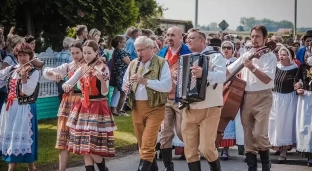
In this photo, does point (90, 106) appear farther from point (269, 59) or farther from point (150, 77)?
point (269, 59)

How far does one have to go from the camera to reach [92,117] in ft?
26.2

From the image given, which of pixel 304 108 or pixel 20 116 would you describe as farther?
pixel 304 108

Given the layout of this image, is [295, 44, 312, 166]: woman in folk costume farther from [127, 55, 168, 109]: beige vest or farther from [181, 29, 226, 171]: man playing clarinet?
[127, 55, 168, 109]: beige vest

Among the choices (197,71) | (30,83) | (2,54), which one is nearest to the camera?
(197,71)

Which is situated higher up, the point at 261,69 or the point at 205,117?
the point at 261,69

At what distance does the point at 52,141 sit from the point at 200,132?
3955 mm

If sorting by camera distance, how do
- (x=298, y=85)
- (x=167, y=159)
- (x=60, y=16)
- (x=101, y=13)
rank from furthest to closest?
(x=60, y=16) → (x=101, y=13) → (x=298, y=85) → (x=167, y=159)

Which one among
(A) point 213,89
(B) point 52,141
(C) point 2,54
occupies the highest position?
(C) point 2,54

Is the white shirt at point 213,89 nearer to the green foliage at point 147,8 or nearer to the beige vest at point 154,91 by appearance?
the beige vest at point 154,91

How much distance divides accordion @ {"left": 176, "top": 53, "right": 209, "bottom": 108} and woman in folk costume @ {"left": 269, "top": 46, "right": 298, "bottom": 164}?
3384 millimetres

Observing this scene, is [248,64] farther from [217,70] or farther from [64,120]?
[64,120]

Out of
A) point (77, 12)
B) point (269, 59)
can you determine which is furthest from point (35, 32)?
point (269, 59)

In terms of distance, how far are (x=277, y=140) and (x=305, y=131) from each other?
0.52 meters

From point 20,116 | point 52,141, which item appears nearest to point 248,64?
point 20,116
